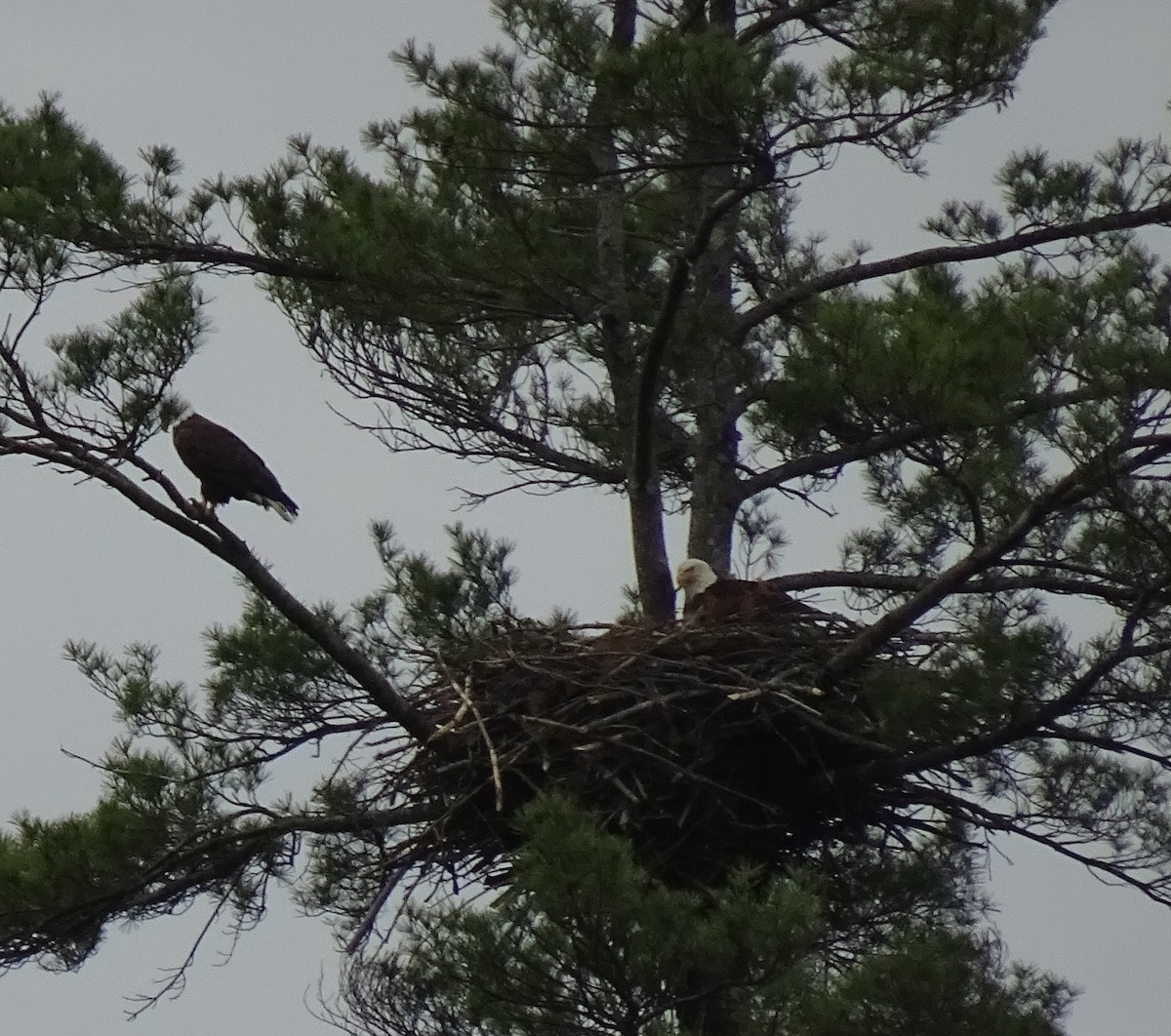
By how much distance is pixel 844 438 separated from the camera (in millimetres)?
6840

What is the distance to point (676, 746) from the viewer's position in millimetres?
6969

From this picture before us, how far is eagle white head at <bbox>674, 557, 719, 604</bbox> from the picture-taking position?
8109 millimetres

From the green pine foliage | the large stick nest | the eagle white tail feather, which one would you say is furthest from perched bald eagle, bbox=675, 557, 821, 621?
the eagle white tail feather

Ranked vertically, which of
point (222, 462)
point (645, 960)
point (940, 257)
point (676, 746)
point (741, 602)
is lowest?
point (645, 960)

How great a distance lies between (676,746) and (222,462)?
233 centimetres

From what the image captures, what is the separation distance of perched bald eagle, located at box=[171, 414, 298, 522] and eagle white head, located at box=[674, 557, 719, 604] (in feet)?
4.98

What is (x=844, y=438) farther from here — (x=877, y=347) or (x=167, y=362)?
(x=167, y=362)

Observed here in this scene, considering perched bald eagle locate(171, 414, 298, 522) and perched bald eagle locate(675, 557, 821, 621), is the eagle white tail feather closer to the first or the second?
perched bald eagle locate(171, 414, 298, 522)

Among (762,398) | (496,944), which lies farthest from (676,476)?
(496,944)

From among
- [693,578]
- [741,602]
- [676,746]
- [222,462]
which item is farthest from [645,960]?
[222,462]

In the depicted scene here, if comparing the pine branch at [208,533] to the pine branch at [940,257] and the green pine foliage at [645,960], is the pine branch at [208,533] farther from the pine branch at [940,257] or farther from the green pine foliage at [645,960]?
the pine branch at [940,257]

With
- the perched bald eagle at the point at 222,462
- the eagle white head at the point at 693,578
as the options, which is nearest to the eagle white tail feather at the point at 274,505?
the perched bald eagle at the point at 222,462

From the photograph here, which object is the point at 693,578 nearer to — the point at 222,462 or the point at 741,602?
the point at 741,602

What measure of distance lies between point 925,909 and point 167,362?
117 inches
